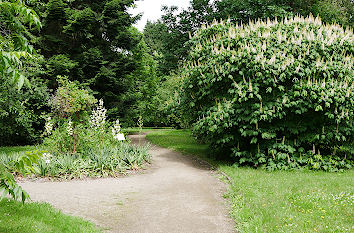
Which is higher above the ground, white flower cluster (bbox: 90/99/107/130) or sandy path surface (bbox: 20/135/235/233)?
white flower cluster (bbox: 90/99/107/130)

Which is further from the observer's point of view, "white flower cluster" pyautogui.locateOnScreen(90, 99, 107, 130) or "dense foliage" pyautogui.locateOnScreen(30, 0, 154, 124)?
"dense foliage" pyautogui.locateOnScreen(30, 0, 154, 124)

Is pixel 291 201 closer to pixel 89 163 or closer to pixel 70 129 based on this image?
pixel 89 163

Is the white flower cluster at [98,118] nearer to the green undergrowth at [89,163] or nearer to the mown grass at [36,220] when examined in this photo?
the green undergrowth at [89,163]

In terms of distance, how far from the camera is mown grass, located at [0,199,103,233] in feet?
13.9

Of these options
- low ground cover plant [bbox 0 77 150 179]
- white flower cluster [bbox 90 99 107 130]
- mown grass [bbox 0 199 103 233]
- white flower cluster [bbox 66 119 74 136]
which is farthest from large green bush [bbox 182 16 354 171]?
mown grass [bbox 0 199 103 233]

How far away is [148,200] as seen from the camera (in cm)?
635

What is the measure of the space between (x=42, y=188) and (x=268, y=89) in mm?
7003

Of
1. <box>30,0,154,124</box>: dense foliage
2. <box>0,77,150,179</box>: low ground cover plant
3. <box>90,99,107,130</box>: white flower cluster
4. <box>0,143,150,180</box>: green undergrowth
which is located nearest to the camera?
<box>0,143,150,180</box>: green undergrowth

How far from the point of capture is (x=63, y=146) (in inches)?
382

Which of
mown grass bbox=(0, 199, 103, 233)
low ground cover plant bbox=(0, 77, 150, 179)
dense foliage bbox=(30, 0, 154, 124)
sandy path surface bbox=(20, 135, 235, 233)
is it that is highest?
dense foliage bbox=(30, 0, 154, 124)

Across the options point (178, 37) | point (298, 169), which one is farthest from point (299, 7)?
point (298, 169)

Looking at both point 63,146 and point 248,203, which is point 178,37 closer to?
point 63,146

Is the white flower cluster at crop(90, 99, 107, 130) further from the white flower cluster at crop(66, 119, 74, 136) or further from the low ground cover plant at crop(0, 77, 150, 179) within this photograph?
the white flower cluster at crop(66, 119, 74, 136)

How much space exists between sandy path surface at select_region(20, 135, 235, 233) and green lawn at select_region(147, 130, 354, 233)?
0.41 m
